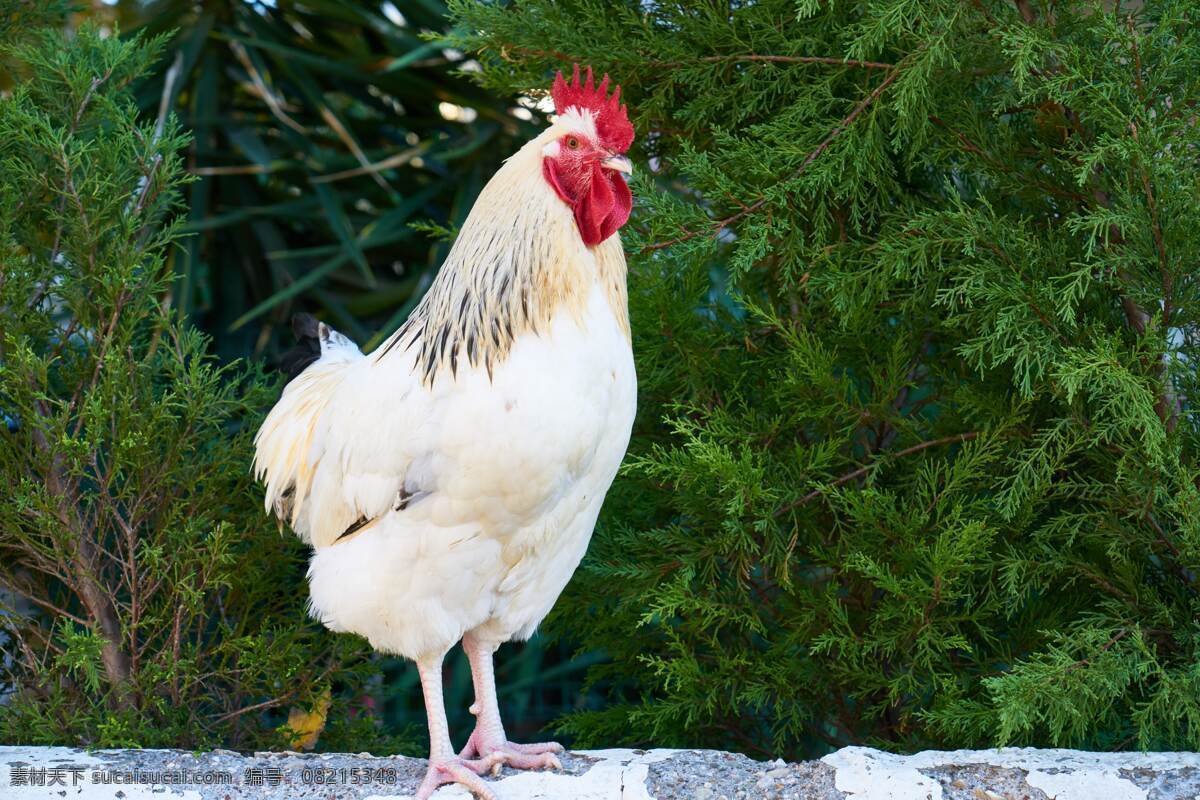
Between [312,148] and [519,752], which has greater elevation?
[312,148]

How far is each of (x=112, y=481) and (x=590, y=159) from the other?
1.53 meters

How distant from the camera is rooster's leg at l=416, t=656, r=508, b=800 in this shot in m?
2.60

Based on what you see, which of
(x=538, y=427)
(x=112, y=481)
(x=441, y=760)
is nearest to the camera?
(x=538, y=427)

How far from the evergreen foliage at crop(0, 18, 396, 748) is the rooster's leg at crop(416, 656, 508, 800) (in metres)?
0.49

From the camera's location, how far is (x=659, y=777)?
2.59 metres

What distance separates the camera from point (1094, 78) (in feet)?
8.80

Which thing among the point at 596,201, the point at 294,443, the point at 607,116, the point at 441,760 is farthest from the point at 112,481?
the point at 607,116

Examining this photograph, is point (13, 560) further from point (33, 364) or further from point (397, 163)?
point (397, 163)

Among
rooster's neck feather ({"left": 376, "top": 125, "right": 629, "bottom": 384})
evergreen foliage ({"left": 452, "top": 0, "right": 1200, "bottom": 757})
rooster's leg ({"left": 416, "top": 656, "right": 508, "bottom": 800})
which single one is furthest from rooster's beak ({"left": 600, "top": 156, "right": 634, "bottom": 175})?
rooster's leg ({"left": 416, "top": 656, "right": 508, "bottom": 800})

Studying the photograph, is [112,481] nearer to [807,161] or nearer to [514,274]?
[514,274]

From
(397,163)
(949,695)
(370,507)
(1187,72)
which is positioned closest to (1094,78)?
(1187,72)

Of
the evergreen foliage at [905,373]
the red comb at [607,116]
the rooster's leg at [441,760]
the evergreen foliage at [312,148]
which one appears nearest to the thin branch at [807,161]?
the evergreen foliage at [905,373]

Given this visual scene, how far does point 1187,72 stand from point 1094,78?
0.20m

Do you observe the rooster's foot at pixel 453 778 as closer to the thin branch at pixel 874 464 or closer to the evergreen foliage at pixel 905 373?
the evergreen foliage at pixel 905 373
